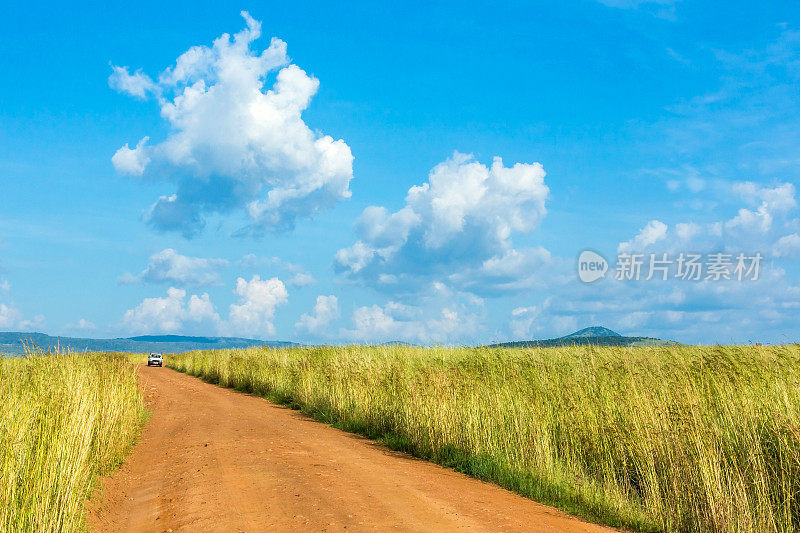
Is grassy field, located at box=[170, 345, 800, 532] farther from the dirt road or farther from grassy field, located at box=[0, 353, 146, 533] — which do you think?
grassy field, located at box=[0, 353, 146, 533]

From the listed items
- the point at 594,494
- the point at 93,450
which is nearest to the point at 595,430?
the point at 594,494

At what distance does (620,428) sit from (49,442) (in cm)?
789

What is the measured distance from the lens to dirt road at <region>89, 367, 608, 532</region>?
673 cm

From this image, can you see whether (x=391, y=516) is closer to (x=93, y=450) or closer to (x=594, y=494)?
(x=594, y=494)

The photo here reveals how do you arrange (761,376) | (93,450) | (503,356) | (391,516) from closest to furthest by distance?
(391,516) < (93,450) < (761,376) < (503,356)

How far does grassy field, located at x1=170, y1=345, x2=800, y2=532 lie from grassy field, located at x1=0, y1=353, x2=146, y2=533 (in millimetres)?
5920

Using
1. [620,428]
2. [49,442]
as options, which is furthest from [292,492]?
[620,428]

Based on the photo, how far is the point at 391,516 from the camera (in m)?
6.83

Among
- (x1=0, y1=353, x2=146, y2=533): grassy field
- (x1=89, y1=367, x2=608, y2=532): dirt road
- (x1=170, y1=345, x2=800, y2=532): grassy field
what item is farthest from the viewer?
(x1=170, y1=345, x2=800, y2=532): grassy field

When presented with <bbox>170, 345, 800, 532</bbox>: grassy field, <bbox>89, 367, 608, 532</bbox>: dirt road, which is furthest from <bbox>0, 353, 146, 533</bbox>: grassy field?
<bbox>170, 345, 800, 532</bbox>: grassy field

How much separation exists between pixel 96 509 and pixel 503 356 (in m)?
9.96

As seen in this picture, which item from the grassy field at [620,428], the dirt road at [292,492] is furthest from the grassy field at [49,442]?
the grassy field at [620,428]

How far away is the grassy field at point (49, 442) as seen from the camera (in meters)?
5.66

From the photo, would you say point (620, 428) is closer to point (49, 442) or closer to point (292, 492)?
point (292, 492)
